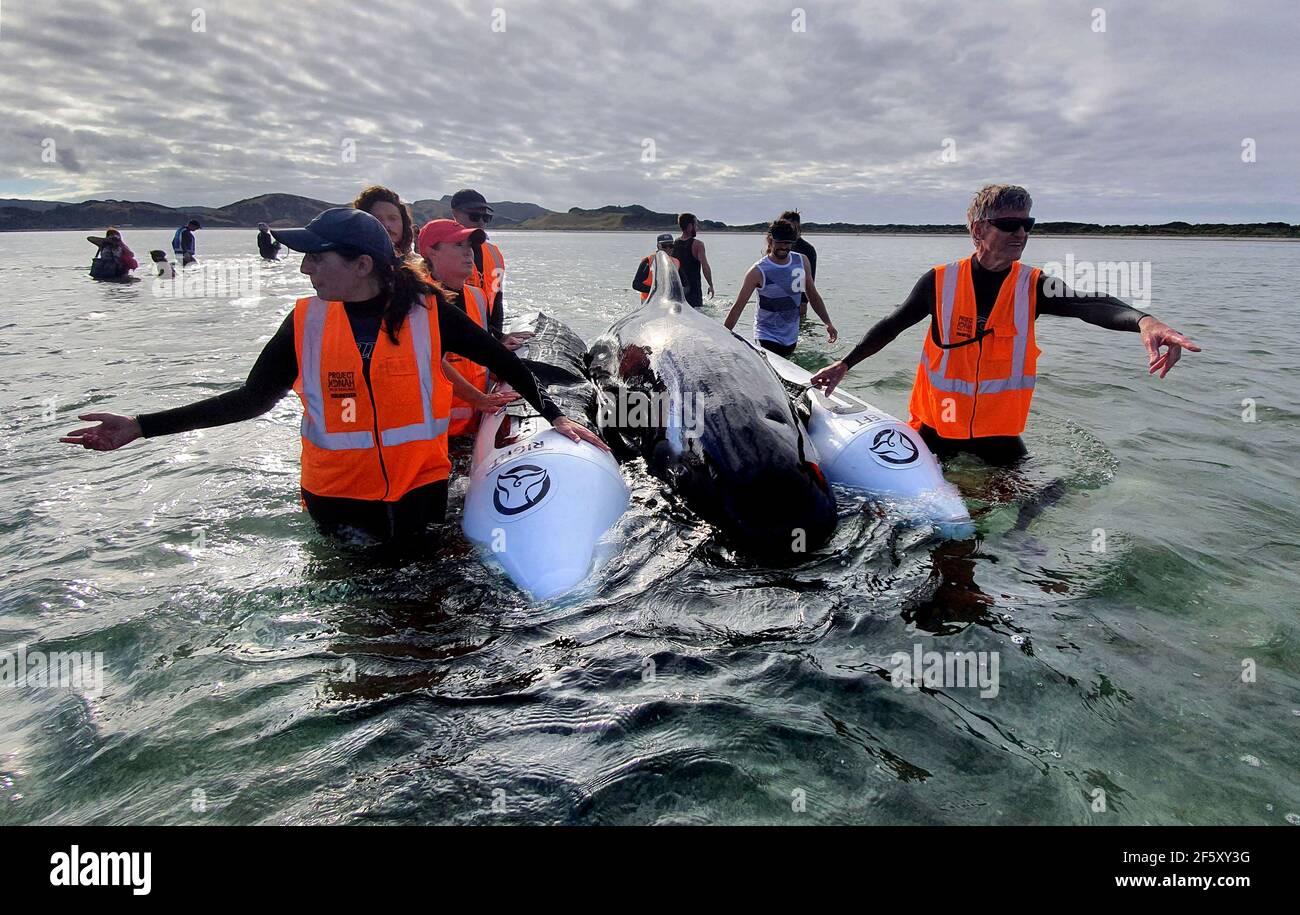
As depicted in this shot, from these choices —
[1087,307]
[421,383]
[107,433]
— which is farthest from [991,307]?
[107,433]

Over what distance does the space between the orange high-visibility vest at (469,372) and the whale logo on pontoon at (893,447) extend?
12.8 ft

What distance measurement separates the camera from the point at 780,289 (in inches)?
442

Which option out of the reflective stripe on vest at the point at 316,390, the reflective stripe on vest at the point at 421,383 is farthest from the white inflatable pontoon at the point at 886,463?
the reflective stripe on vest at the point at 316,390

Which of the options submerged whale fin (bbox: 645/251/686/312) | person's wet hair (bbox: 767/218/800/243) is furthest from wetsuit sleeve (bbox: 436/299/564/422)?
person's wet hair (bbox: 767/218/800/243)

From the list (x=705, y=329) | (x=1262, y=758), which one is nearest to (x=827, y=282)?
(x=705, y=329)

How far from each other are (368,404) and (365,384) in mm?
140

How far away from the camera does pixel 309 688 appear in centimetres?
392

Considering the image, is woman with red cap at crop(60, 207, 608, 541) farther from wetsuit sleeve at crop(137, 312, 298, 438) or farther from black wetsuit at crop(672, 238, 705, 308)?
black wetsuit at crop(672, 238, 705, 308)

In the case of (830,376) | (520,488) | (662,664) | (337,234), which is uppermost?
(337,234)

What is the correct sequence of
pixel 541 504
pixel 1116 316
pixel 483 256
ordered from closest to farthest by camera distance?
pixel 541 504 → pixel 1116 316 → pixel 483 256

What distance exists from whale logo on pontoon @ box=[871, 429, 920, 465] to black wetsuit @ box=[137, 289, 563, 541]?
2.88 metres

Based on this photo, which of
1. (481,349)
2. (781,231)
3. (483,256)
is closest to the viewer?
(481,349)

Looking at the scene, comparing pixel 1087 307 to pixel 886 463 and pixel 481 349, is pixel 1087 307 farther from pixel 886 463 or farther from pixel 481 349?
pixel 481 349
